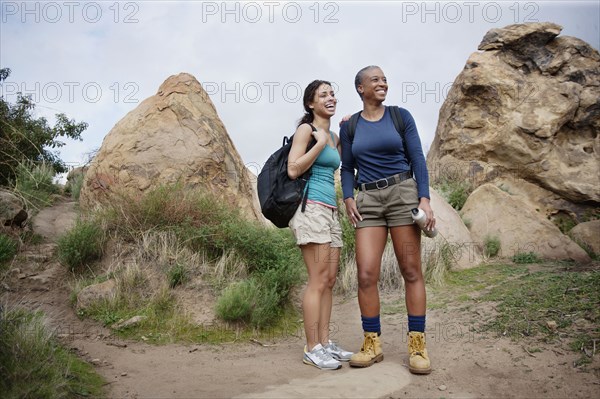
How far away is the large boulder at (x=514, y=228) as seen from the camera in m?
8.16

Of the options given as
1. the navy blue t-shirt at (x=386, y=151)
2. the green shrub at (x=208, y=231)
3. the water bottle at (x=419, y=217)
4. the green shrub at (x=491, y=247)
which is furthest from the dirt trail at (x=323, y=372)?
the green shrub at (x=491, y=247)

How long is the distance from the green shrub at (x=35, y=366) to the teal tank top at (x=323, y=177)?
2036 millimetres

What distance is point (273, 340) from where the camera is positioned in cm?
548

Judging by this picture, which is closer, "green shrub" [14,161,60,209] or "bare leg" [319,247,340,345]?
Result: "bare leg" [319,247,340,345]

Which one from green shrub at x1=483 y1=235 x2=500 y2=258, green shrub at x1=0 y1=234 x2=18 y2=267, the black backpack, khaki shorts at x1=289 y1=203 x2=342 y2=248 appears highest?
the black backpack

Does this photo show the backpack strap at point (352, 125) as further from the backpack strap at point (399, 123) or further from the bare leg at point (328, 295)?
the bare leg at point (328, 295)

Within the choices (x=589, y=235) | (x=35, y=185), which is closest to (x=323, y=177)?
(x=589, y=235)

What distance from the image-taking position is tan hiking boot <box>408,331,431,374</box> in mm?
3967

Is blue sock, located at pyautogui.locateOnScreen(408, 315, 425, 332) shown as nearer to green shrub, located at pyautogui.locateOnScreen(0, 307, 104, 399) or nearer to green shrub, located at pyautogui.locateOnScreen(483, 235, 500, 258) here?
green shrub, located at pyautogui.locateOnScreen(0, 307, 104, 399)

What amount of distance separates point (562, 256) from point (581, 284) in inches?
121

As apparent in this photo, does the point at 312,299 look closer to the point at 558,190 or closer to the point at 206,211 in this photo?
the point at 206,211

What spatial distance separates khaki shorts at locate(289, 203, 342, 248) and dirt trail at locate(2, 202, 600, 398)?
983mm

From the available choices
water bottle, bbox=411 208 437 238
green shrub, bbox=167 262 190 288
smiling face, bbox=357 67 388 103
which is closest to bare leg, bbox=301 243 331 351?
water bottle, bbox=411 208 437 238

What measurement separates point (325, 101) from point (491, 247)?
508cm
